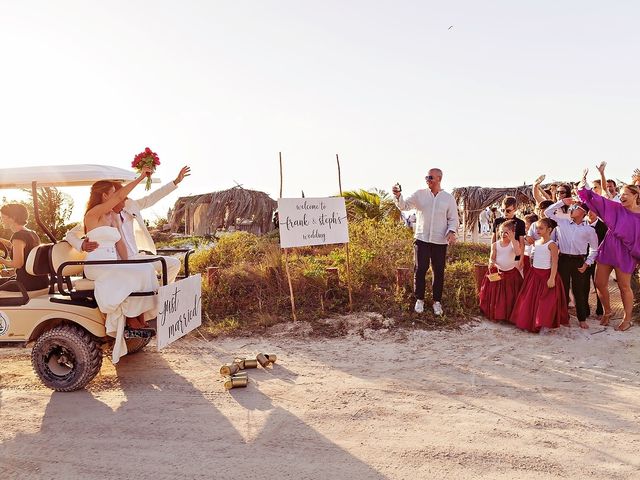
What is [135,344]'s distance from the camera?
6691mm

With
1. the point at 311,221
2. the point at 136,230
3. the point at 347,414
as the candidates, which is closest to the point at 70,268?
the point at 136,230

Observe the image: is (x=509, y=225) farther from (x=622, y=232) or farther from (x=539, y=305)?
(x=622, y=232)

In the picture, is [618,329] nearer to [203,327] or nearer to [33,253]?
[203,327]

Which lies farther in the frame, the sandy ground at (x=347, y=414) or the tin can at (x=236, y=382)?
the tin can at (x=236, y=382)

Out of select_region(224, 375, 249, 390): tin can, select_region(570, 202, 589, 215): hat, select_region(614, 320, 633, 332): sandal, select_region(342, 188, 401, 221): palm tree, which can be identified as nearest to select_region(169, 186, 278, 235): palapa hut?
select_region(342, 188, 401, 221): palm tree

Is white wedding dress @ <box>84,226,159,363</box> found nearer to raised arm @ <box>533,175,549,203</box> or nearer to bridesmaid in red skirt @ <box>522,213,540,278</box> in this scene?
bridesmaid in red skirt @ <box>522,213,540,278</box>

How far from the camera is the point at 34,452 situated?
409 centimetres

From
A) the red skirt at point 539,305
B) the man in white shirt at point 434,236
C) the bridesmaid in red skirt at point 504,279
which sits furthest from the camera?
the man in white shirt at point 434,236

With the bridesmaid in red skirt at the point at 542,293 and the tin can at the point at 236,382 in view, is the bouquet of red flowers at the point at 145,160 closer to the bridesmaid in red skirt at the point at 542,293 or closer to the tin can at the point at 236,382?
the tin can at the point at 236,382

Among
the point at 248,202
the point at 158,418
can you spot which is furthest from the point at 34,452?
the point at 248,202

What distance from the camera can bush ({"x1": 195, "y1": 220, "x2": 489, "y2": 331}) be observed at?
327 inches

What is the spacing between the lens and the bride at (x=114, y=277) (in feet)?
17.4

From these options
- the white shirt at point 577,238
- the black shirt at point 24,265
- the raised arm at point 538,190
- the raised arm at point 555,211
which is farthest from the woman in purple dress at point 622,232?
the black shirt at point 24,265

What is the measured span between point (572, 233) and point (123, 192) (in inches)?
244
